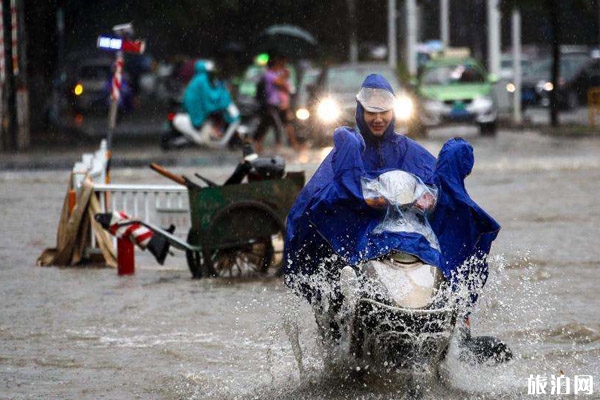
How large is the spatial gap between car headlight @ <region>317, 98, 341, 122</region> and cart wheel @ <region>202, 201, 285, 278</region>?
15.8 m

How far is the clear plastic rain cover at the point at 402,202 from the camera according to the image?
6867 mm

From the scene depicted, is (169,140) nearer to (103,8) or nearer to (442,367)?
(103,8)

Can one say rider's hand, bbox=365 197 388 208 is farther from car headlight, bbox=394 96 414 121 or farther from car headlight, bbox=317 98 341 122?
car headlight, bbox=394 96 414 121

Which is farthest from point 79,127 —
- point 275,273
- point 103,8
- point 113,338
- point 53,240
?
point 113,338

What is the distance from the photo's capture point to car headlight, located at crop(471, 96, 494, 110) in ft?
107

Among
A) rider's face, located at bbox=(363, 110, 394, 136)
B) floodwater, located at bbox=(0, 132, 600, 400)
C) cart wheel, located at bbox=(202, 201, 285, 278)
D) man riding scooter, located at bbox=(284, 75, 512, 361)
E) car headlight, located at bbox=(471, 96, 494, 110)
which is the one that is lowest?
floodwater, located at bbox=(0, 132, 600, 400)

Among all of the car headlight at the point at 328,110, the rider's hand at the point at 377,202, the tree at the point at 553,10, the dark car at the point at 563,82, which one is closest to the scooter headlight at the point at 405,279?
the rider's hand at the point at 377,202

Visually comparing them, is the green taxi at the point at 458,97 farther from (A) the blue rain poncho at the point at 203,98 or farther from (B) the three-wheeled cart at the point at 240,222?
(B) the three-wheeled cart at the point at 240,222

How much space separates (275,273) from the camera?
11.5 meters

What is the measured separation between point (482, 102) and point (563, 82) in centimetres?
1317

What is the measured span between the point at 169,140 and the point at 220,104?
1690 millimetres

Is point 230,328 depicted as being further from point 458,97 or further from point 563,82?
point 563,82

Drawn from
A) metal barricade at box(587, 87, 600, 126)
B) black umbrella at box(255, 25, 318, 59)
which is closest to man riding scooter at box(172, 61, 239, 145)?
metal barricade at box(587, 87, 600, 126)

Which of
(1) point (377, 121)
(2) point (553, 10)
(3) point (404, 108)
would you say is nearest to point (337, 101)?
(3) point (404, 108)
